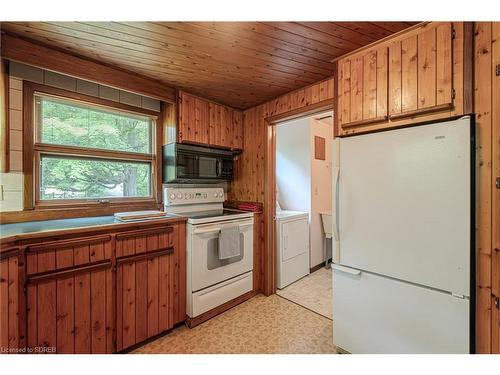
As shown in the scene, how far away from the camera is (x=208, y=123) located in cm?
254

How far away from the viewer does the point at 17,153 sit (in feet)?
5.49

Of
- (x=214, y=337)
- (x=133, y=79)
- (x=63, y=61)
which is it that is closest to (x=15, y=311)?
(x=214, y=337)

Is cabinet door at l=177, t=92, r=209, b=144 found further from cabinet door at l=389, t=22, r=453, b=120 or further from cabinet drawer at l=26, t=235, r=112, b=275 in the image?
cabinet door at l=389, t=22, r=453, b=120

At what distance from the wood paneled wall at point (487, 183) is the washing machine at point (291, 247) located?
1802 millimetres

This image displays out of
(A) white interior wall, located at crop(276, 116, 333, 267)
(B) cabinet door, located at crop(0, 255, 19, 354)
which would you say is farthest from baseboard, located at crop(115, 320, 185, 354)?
(A) white interior wall, located at crop(276, 116, 333, 267)

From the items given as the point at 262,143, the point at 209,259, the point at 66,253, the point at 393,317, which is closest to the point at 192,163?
the point at 262,143

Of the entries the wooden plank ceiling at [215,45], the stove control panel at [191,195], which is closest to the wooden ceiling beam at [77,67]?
the wooden plank ceiling at [215,45]

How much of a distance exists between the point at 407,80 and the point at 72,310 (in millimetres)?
2647

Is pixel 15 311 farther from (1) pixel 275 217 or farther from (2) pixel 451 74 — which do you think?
(2) pixel 451 74

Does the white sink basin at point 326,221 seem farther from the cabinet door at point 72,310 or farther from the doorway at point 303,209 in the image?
the cabinet door at point 72,310

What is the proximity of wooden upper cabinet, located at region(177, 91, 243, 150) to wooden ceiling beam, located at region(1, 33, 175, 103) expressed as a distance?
24 cm

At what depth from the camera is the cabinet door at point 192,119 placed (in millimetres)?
2312

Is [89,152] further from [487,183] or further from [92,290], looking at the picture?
[487,183]
